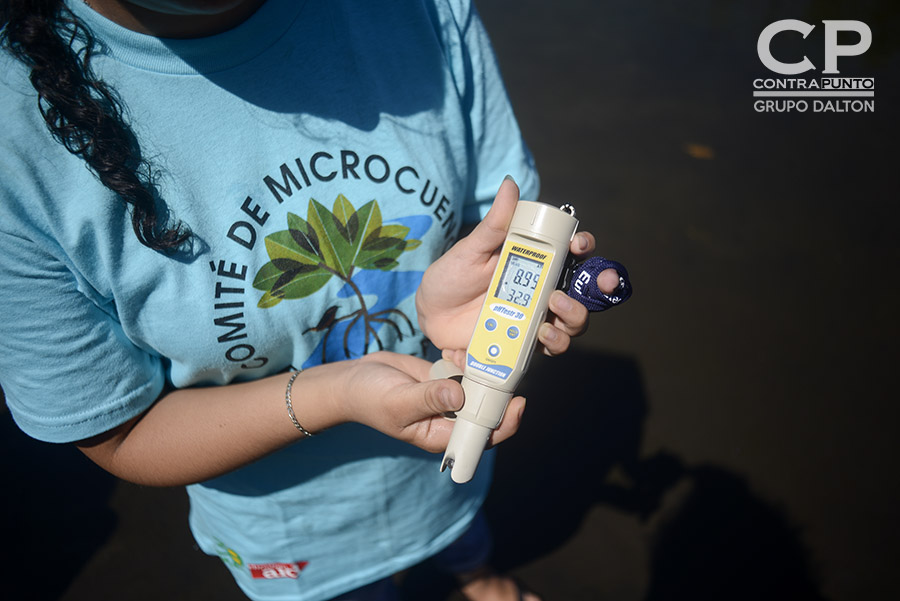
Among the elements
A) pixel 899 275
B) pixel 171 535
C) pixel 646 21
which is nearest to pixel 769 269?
pixel 899 275

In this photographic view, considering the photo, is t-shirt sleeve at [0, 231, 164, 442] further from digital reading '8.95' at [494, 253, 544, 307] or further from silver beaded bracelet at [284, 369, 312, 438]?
digital reading '8.95' at [494, 253, 544, 307]

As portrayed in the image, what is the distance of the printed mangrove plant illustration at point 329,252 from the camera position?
3.27 feet

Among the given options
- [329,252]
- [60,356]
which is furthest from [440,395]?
[60,356]

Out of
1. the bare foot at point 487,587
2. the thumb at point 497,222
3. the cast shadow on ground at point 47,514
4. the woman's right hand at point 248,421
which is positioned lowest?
the cast shadow on ground at point 47,514

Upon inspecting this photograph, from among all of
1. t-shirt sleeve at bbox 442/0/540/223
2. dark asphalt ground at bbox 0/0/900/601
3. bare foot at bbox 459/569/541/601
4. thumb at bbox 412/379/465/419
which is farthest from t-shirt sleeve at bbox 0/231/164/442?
dark asphalt ground at bbox 0/0/900/601

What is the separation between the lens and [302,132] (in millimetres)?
1005

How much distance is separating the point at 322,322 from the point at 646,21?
4.59 m

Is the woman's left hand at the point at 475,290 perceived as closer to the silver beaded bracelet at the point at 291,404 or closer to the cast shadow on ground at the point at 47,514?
the silver beaded bracelet at the point at 291,404

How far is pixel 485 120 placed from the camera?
1.21m

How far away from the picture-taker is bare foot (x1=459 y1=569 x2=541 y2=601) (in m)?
2.00

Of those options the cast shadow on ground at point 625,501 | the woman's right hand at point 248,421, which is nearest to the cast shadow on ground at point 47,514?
the cast shadow on ground at point 625,501

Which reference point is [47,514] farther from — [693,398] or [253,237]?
[693,398]

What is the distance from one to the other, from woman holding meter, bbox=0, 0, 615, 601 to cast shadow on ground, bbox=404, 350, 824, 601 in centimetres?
128

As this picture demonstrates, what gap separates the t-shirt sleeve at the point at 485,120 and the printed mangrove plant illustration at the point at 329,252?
24 centimetres
